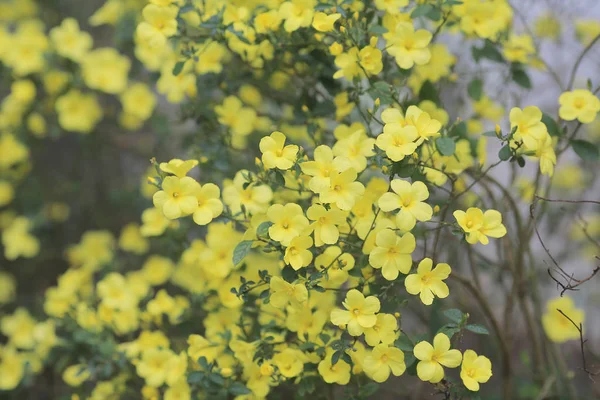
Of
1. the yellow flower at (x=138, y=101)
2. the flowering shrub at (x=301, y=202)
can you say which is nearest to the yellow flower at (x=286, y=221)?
the flowering shrub at (x=301, y=202)

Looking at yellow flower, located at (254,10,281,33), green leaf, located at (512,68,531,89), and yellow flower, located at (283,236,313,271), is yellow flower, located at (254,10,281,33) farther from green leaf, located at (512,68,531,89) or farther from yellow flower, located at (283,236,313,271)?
green leaf, located at (512,68,531,89)

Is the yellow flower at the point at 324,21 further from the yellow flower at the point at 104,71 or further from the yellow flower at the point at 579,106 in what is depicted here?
the yellow flower at the point at 104,71

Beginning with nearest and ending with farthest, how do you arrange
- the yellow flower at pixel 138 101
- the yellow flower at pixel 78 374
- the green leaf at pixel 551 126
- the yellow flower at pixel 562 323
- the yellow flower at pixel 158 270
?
the green leaf at pixel 551 126
the yellow flower at pixel 78 374
the yellow flower at pixel 562 323
the yellow flower at pixel 158 270
the yellow flower at pixel 138 101

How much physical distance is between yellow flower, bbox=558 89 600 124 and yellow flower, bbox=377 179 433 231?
0.46 meters

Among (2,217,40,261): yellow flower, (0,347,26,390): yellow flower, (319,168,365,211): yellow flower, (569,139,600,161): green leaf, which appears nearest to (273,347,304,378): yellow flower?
(319,168,365,211): yellow flower

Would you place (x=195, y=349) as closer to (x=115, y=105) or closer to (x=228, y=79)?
(x=228, y=79)

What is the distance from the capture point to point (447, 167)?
1.24 m

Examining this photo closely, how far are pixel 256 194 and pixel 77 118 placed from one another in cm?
119

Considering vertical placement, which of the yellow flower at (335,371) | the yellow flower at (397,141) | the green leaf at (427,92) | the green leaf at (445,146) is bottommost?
the yellow flower at (335,371)

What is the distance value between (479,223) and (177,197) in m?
0.54

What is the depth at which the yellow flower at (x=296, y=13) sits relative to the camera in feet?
3.96

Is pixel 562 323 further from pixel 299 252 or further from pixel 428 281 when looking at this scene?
pixel 299 252

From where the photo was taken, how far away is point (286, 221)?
1.05 m

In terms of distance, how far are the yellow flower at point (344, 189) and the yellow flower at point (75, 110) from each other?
54.2 inches
